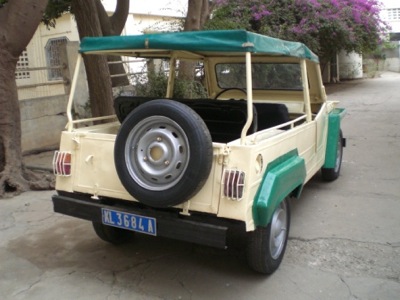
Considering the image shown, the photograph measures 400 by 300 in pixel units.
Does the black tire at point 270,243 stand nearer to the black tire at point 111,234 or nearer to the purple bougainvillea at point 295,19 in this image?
the black tire at point 111,234

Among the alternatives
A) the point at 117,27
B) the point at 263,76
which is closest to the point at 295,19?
the point at 117,27

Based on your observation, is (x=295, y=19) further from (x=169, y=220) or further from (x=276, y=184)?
(x=169, y=220)

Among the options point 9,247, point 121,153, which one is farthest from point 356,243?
point 9,247

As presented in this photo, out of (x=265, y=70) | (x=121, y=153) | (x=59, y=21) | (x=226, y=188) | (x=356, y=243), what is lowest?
(x=356, y=243)

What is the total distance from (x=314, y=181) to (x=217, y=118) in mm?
2661

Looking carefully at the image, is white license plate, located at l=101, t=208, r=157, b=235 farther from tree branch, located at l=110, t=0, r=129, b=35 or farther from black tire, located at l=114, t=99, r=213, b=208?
tree branch, located at l=110, t=0, r=129, b=35

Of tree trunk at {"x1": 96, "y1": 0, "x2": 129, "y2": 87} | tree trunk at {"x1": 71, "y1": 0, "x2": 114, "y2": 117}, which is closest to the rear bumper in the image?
tree trunk at {"x1": 71, "y1": 0, "x2": 114, "y2": 117}

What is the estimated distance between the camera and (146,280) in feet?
10.9

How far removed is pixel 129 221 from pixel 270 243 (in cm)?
105

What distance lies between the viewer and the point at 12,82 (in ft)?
18.7

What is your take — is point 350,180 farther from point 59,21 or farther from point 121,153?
point 59,21

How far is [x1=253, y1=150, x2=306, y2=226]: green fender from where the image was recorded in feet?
9.48

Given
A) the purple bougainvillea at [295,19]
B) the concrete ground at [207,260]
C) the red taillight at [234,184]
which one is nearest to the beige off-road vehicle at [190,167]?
the red taillight at [234,184]

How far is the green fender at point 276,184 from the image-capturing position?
9.48 ft
